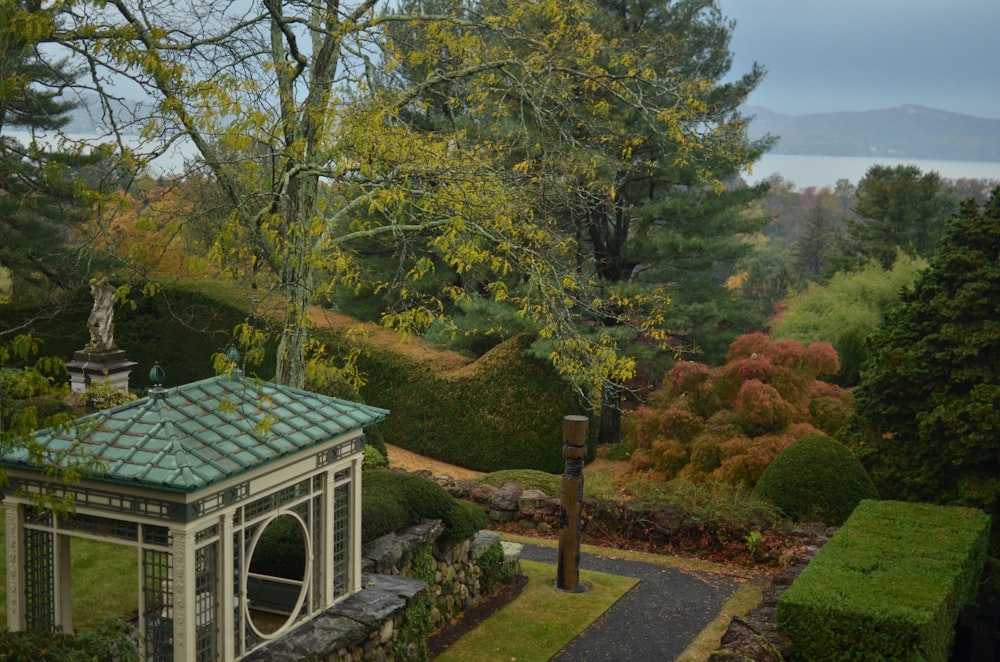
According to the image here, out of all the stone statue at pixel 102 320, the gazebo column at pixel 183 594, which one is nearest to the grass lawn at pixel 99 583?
the gazebo column at pixel 183 594

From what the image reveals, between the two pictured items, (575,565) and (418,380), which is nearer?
(575,565)

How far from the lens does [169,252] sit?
1049 inches

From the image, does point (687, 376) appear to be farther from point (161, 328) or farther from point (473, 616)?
point (161, 328)

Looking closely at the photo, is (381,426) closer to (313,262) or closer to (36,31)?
(313,262)

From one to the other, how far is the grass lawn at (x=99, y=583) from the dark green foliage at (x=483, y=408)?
946 centimetres

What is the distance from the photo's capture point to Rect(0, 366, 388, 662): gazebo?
20.1 feet

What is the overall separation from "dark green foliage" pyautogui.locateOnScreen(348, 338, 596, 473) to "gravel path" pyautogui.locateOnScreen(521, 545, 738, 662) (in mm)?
5656

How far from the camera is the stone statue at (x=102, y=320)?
1641 cm

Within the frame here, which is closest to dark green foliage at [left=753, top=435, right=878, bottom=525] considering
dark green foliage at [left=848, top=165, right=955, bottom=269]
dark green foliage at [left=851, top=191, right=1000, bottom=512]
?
dark green foliage at [left=851, top=191, right=1000, bottom=512]

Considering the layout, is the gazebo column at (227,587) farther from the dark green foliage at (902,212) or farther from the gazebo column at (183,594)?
the dark green foliage at (902,212)

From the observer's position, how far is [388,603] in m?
8.01

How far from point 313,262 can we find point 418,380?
1090cm

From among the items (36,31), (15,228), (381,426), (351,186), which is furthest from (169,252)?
(36,31)

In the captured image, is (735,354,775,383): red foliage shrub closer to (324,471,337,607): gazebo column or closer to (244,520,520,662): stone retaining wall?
(244,520,520,662): stone retaining wall
